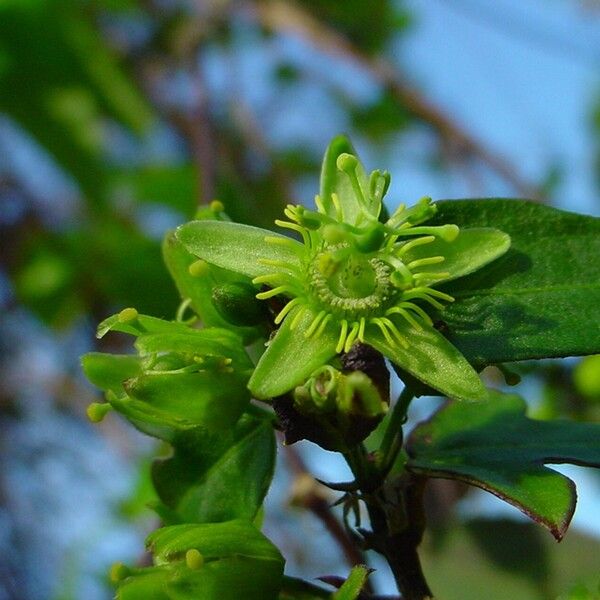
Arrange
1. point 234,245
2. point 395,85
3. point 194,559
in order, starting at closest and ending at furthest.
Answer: point 194,559 < point 234,245 < point 395,85

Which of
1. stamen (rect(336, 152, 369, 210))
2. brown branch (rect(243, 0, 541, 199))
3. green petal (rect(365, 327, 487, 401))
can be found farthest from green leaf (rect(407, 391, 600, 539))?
brown branch (rect(243, 0, 541, 199))

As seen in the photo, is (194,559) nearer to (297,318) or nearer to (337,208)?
(297,318)

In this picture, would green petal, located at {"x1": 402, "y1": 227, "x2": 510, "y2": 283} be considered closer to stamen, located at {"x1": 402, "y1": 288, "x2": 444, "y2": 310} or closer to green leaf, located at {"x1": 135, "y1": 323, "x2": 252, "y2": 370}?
stamen, located at {"x1": 402, "y1": 288, "x2": 444, "y2": 310}

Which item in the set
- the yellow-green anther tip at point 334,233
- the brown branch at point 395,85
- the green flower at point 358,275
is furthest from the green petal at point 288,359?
the brown branch at point 395,85

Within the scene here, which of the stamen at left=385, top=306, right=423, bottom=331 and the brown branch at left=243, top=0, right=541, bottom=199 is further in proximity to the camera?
the brown branch at left=243, top=0, right=541, bottom=199

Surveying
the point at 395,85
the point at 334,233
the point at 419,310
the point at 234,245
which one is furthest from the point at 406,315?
the point at 395,85

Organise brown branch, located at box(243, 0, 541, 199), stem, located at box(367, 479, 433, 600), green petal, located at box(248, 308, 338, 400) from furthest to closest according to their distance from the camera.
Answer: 1. brown branch, located at box(243, 0, 541, 199)
2. stem, located at box(367, 479, 433, 600)
3. green petal, located at box(248, 308, 338, 400)

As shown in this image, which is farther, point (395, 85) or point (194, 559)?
point (395, 85)

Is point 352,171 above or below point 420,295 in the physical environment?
above
